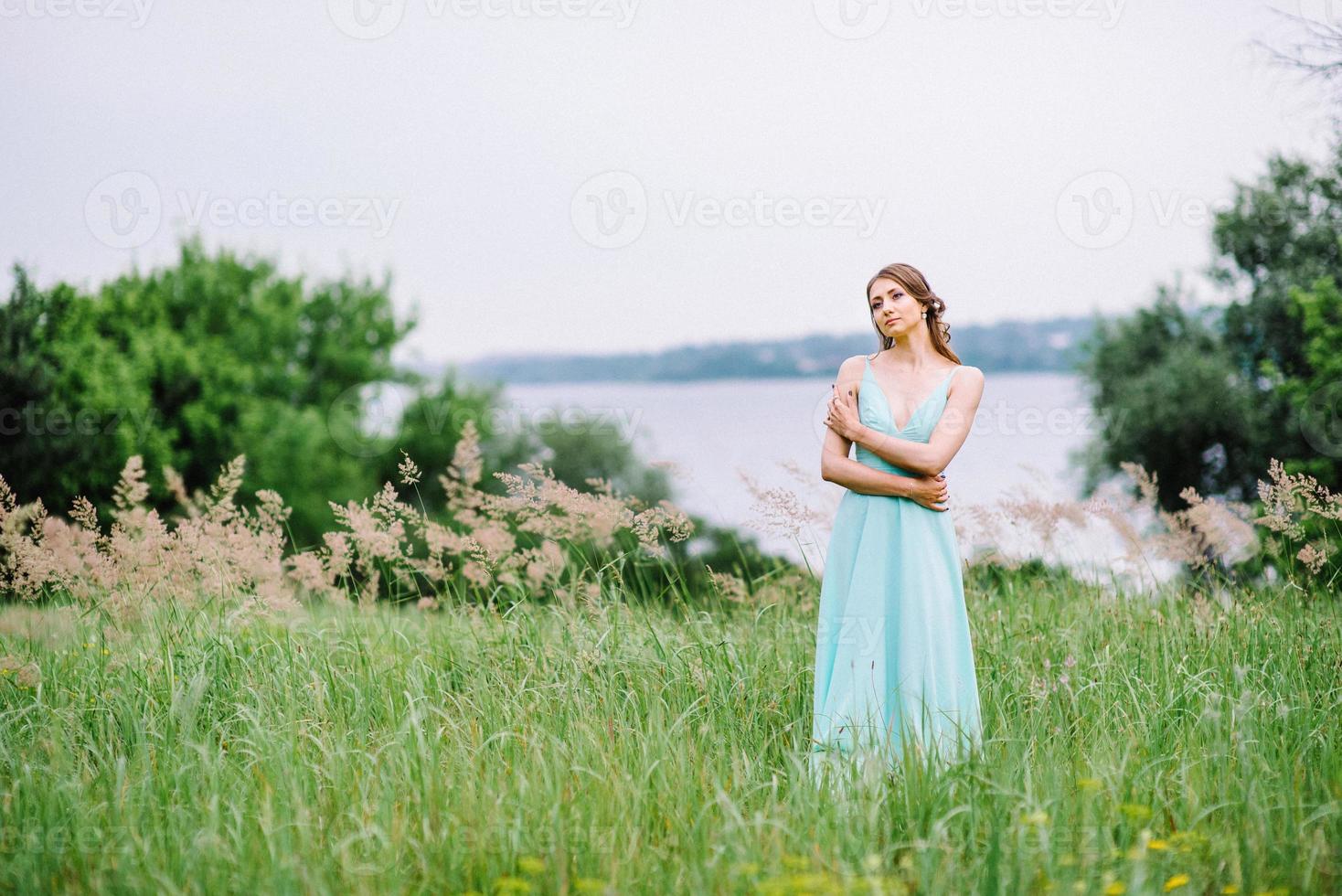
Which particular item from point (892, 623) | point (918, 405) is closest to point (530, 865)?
point (892, 623)

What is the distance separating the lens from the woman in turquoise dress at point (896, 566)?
12.7 ft

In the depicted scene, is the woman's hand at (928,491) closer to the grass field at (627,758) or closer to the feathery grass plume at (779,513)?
the feathery grass plume at (779,513)

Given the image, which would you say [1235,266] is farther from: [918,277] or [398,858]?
[398,858]

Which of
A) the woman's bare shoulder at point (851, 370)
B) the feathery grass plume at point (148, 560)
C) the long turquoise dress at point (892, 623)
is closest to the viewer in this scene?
the long turquoise dress at point (892, 623)

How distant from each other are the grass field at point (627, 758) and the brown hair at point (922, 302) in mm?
1475

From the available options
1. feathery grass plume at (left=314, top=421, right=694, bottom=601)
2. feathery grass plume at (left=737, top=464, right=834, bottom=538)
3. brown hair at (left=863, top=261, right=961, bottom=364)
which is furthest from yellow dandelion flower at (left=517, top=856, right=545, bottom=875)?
brown hair at (left=863, top=261, right=961, bottom=364)

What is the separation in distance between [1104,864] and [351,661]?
322 centimetres

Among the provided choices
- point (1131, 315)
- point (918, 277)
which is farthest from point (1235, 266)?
point (918, 277)

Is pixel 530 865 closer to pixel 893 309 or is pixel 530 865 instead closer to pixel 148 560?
pixel 893 309

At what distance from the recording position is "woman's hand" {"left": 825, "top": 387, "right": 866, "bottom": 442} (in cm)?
397

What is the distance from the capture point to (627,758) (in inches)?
147

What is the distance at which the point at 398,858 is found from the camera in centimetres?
302

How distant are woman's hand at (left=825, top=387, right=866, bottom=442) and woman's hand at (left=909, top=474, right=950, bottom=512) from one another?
291 millimetres

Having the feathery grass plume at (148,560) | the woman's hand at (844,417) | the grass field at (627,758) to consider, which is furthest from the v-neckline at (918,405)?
the feathery grass plume at (148,560)
